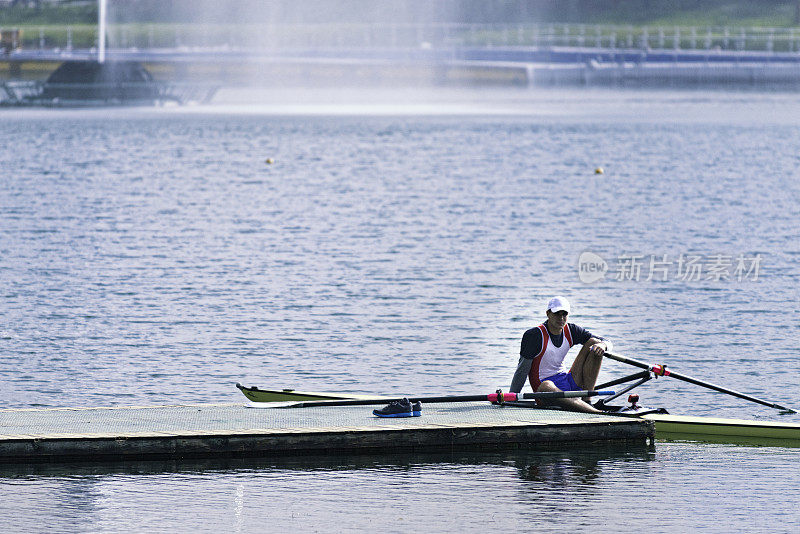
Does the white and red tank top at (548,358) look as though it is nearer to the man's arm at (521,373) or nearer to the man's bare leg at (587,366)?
the man's arm at (521,373)

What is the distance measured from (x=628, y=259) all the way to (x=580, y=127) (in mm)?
74885

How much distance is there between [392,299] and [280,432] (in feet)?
65.0

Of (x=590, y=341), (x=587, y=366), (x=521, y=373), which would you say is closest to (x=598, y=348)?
(x=590, y=341)

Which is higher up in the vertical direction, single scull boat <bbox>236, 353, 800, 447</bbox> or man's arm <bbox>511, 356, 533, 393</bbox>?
man's arm <bbox>511, 356, 533, 393</bbox>

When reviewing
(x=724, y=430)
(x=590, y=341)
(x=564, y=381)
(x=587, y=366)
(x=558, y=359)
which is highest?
(x=590, y=341)

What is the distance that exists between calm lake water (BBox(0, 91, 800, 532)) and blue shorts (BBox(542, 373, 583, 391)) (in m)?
1.27

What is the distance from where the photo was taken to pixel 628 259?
51.1m

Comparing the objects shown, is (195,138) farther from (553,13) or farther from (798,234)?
(553,13)

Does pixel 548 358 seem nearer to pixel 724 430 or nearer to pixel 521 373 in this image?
pixel 521 373

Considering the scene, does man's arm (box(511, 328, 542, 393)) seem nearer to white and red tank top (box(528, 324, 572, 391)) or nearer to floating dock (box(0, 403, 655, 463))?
white and red tank top (box(528, 324, 572, 391))

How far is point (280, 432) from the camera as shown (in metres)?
20.4

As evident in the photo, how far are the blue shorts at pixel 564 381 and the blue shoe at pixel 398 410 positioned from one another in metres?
2.12

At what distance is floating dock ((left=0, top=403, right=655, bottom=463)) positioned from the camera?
65.7ft

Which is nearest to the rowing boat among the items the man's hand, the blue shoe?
the blue shoe
